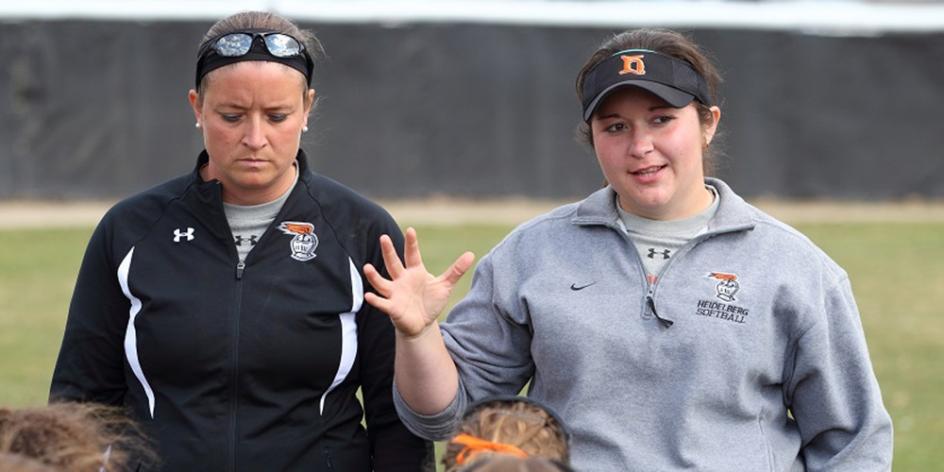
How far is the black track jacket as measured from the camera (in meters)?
3.45

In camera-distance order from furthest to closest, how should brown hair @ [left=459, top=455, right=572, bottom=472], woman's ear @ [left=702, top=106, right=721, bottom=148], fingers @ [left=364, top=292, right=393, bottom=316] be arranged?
woman's ear @ [left=702, top=106, right=721, bottom=148]
fingers @ [left=364, top=292, right=393, bottom=316]
brown hair @ [left=459, top=455, right=572, bottom=472]

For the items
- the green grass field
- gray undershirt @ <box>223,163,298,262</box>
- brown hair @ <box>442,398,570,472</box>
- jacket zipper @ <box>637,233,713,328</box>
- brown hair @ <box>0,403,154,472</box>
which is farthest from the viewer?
the green grass field

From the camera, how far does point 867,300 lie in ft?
42.2

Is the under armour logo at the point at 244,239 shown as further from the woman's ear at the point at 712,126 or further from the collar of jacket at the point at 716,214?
the woman's ear at the point at 712,126

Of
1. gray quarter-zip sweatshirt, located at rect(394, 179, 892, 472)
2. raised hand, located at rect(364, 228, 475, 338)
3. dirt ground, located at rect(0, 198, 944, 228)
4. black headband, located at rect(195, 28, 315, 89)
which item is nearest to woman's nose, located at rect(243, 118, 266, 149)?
black headband, located at rect(195, 28, 315, 89)

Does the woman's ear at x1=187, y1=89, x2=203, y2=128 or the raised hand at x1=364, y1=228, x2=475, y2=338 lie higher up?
the woman's ear at x1=187, y1=89, x2=203, y2=128

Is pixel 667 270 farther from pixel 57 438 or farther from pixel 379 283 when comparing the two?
pixel 57 438

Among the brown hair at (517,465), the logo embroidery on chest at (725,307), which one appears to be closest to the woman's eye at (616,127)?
the logo embroidery on chest at (725,307)

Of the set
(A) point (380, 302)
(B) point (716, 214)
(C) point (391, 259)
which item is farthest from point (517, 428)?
(B) point (716, 214)

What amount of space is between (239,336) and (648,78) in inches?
43.9

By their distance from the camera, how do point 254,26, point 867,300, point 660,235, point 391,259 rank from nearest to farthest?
point 391,259 → point 660,235 → point 254,26 → point 867,300

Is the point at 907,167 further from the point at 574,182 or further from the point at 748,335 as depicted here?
the point at 748,335

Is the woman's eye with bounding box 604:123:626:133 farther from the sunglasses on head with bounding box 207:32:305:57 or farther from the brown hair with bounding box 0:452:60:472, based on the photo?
the brown hair with bounding box 0:452:60:472

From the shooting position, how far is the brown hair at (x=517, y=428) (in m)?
2.81
